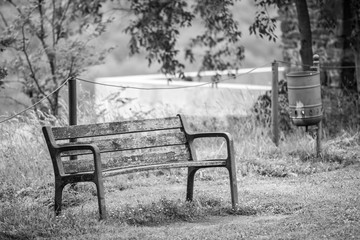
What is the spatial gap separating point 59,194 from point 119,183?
198cm

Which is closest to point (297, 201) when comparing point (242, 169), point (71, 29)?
point (242, 169)

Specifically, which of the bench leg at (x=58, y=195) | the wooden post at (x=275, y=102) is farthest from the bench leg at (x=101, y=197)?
the wooden post at (x=275, y=102)

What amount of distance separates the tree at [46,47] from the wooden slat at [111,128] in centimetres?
428

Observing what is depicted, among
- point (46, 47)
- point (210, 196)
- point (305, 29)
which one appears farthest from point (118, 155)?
point (305, 29)

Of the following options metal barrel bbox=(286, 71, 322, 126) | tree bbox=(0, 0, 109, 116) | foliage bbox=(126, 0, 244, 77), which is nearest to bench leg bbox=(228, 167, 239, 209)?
metal barrel bbox=(286, 71, 322, 126)

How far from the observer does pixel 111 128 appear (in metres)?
6.23

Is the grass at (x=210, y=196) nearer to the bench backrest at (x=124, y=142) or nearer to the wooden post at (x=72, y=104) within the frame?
the bench backrest at (x=124, y=142)

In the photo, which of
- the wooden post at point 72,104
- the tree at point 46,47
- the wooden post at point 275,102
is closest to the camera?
the wooden post at point 72,104

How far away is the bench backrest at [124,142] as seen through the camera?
5.98 metres

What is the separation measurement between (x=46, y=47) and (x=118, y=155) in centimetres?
512

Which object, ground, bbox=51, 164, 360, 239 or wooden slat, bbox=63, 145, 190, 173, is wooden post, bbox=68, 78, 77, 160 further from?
wooden slat, bbox=63, 145, 190, 173

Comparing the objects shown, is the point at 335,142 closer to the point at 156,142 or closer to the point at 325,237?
the point at 156,142

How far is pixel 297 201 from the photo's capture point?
6.52m

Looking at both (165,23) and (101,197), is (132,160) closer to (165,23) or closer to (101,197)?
(101,197)
